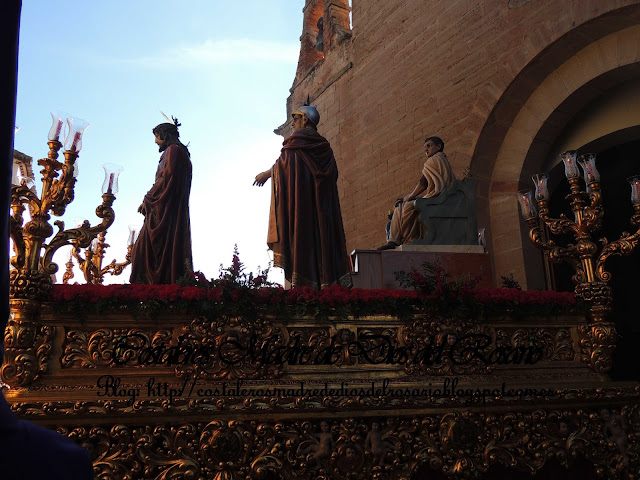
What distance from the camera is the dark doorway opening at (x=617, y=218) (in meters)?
9.09

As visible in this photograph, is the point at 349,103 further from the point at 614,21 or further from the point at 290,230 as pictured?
the point at 290,230

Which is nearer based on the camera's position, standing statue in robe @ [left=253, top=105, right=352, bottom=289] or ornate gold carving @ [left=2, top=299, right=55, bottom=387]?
ornate gold carving @ [left=2, top=299, right=55, bottom=387]

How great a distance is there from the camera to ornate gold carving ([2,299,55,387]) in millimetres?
3521

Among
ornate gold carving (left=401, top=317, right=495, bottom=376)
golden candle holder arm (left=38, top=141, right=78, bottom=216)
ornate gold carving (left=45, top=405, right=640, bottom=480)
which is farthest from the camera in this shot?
ornate gold carving (left=401, top=317, right=495, bottom=376)

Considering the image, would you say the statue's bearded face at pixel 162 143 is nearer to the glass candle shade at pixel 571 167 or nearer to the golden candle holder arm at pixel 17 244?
the golden candle holder arm at pixel 17 244

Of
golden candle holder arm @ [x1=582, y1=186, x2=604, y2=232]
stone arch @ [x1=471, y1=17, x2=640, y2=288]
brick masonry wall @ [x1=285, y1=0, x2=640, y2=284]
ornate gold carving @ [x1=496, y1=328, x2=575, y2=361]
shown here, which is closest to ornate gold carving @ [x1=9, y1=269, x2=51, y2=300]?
ornate gold carving @ [x1=496, y1=328, x2=575, y2=361]

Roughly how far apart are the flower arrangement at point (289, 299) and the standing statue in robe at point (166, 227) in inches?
57.5

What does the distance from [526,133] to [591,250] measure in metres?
5.15

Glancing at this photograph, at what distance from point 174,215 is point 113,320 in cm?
228

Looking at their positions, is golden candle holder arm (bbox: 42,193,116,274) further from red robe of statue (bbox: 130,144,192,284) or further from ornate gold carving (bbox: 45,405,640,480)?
red robe of statue (bbox: 130,144,192,284)

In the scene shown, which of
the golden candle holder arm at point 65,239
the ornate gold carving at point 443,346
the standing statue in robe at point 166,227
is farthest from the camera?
the standing statue in robe at point 166,227

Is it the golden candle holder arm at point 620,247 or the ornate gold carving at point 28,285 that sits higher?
the golden candle holder arm at point 620,247

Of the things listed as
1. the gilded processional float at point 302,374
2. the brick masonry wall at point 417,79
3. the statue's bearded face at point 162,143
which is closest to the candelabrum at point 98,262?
the statue's bearded face at point 162,143

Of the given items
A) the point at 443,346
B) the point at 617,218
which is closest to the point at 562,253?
the point at 443,346
